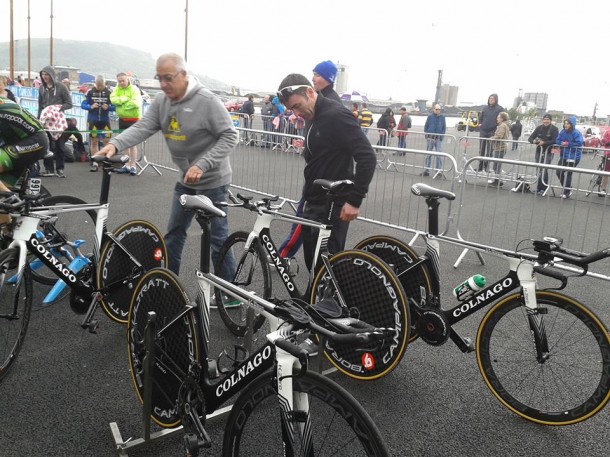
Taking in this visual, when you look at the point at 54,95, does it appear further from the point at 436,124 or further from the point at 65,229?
the point at 436,124

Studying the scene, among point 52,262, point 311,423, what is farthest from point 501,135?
Result: point 311,423

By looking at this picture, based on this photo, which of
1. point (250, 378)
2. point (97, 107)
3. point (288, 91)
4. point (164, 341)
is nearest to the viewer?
point (250, 378)

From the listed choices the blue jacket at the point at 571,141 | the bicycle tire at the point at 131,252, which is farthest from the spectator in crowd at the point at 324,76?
the blue jacket at the point at 571,141

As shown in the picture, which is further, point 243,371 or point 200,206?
point 200,206

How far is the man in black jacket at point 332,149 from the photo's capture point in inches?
148

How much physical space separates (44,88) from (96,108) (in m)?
1.09

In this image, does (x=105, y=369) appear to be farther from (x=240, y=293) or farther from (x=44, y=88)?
(x=44, y=88)

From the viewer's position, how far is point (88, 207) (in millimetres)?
3861

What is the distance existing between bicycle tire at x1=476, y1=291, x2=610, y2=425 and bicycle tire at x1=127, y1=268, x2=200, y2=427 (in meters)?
1.80

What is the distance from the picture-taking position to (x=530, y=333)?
3.18 meters

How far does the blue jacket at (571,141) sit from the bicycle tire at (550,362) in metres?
10.2

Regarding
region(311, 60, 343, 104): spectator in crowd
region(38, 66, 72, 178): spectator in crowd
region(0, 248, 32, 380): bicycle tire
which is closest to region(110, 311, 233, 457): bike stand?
region(0, 248, 32, 380): bicycle tire

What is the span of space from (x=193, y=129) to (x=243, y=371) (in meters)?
2.34

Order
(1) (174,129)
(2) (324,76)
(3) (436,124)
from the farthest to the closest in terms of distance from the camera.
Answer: (3) (436,124)
(2) (324,76)
(1) (174,129)
